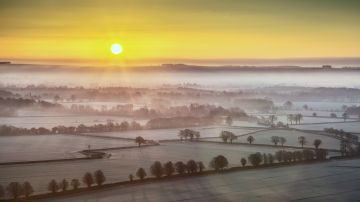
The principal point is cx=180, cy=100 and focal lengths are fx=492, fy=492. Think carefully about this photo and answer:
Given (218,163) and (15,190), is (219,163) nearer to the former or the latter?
(218,163)

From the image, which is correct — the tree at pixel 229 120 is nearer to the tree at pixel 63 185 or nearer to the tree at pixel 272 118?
the tree at pixel 272 118

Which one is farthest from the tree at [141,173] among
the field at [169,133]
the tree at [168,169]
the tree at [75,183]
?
the field at [169,133]

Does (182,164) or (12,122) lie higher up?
(12,122)

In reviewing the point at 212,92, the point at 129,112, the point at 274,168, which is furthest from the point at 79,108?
the point at 274,168

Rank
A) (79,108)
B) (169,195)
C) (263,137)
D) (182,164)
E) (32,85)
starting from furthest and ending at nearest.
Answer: (79,108), (32,85), (263,137), (182,164), (169,195)

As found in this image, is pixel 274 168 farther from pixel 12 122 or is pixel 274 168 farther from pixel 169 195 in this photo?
pixel 12 122

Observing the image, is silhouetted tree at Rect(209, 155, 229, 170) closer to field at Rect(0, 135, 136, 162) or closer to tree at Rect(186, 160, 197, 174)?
tree at Rect(186, 160, 197, 174)

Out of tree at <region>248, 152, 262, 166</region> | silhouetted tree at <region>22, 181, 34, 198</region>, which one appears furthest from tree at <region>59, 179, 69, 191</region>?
tree at <region>248, 152, 262, 166</region>
